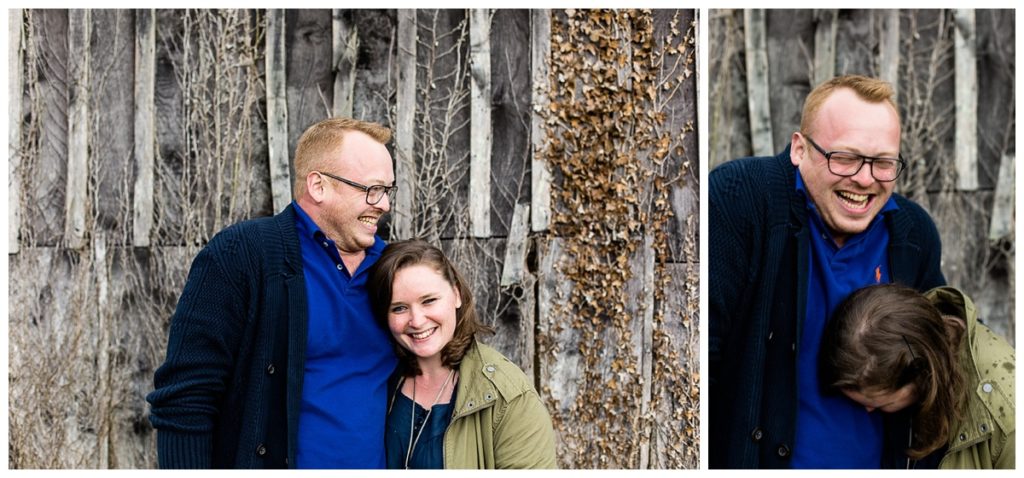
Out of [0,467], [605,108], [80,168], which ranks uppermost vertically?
[605,108]

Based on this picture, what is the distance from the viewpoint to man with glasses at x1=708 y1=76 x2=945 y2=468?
304 cm

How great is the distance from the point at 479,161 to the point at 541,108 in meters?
0.34

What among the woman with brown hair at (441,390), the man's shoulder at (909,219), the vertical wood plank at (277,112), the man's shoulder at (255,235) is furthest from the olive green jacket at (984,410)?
the vertical wood plank at (277,112)

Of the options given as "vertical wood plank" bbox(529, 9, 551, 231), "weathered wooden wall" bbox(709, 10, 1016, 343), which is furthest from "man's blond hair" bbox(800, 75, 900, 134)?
"weathered wooden wall" bbox(709, 10, 1016, 343)

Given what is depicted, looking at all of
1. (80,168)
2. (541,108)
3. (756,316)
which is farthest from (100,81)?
(756,316)

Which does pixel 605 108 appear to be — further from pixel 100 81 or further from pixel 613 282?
pixel 100 81

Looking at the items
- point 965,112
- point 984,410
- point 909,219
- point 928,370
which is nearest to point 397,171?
point 909,219

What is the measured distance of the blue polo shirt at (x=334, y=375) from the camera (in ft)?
10.00

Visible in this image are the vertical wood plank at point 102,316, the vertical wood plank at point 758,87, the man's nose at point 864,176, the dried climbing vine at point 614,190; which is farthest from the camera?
the vertical wood plank at point 758,87

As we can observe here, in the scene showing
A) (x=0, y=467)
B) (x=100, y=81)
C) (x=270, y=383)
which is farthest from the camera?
(x=100, y=81)

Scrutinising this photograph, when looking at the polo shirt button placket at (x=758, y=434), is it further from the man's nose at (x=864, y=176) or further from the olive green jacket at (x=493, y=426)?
the man's nose at (x=864, y=176)

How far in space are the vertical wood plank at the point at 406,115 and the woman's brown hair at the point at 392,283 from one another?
53 cm

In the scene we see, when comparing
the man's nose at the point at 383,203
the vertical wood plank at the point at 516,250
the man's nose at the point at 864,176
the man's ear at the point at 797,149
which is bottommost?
the vertical wood plank at the point at 516,250

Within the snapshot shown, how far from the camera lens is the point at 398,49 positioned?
3729mm
